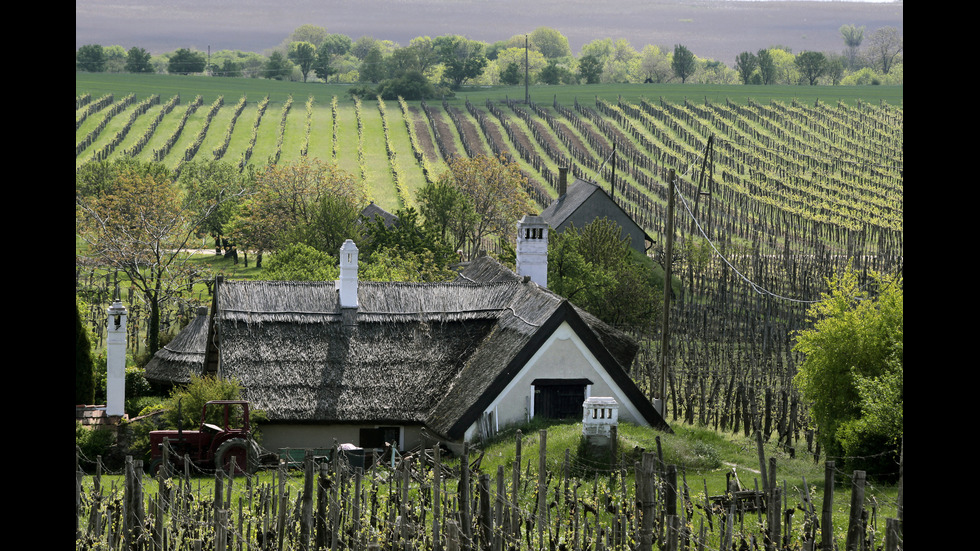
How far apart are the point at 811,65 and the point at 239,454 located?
154278 millimetres

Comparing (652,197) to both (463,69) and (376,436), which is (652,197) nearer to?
(463,69)

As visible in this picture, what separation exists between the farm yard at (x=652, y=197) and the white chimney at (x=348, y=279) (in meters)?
4.76

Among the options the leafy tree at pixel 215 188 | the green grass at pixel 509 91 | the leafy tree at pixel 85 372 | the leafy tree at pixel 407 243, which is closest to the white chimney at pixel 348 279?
the leafy tree at pixel 85 372

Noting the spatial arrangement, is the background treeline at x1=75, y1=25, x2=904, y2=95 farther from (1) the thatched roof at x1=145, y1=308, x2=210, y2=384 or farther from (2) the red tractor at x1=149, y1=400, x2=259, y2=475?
(2) the red tractor at x1=149, y1=400, x2=259, y2=475

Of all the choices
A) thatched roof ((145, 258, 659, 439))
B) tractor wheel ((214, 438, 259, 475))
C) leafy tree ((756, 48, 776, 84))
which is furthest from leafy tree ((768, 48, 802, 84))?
tractor wheel ((214, 438, 259, 475))

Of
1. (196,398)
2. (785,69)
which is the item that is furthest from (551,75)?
(196,398)

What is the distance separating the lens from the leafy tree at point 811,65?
536 ft

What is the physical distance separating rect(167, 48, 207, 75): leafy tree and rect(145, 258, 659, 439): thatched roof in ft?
469

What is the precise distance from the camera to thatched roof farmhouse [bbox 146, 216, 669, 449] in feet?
75.2

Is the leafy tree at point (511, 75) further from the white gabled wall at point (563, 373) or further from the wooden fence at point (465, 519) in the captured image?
the wooden fence at point (465, 519)

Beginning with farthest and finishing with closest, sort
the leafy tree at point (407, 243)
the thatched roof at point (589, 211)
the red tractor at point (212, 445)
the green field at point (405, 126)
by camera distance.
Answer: the green field at point (405, 126) < the thatched roof at point (589, 211) < the leafy tree at point (407, 243) < the red tractor at point (212, 445)

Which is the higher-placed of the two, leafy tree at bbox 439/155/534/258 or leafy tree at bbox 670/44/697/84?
leafy tree at bbox 670/44/697/84

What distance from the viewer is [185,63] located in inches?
6368
